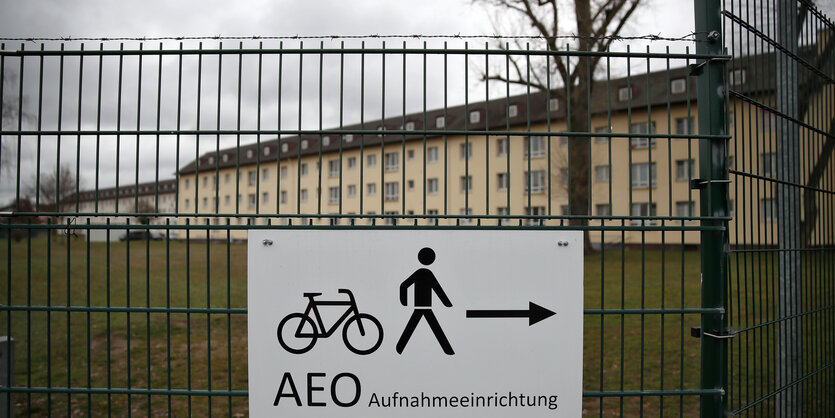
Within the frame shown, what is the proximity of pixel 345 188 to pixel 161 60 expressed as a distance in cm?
3874

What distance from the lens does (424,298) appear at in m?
2.49

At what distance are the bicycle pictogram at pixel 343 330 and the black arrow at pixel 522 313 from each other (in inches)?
17.7

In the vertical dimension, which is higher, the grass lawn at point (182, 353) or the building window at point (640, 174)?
the building window at point (640, 174)

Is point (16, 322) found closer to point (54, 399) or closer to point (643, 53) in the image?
point (54, 399)

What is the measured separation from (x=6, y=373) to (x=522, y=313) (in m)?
3.04

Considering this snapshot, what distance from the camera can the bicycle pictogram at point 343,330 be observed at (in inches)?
98.1

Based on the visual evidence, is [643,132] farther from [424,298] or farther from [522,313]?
[424,298]

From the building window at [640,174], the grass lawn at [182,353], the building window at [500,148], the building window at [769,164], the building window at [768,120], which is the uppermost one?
the building window at [500,148]

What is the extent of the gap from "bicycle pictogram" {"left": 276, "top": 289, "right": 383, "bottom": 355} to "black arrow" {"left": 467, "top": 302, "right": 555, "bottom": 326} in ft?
1.47

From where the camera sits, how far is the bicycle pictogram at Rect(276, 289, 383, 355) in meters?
2.49

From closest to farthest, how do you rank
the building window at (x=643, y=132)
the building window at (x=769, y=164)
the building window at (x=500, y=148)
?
the building window at (x=643, y=132), the building window at (x=769, y=164), the building window at (x=500, y=148)

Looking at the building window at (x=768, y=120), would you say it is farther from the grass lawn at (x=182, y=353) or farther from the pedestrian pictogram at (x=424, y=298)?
the pedestrian pictogram at (x=424, y=298)

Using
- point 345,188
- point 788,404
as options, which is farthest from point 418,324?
point 345,188

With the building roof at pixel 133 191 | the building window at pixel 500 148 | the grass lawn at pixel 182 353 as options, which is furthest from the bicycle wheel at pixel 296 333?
the building window at pixel 500 148
